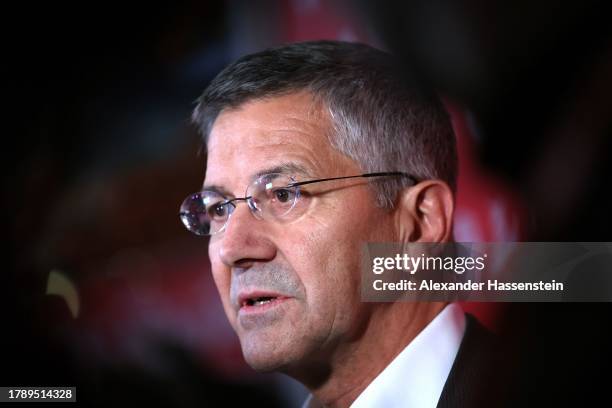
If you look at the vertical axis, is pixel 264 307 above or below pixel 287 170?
below

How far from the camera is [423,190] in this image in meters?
1.64

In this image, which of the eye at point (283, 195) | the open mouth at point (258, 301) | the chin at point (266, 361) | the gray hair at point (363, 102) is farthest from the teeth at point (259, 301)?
the gray hair at point (363, 102)

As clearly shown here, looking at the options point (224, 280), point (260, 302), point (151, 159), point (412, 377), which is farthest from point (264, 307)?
point (151, 159)

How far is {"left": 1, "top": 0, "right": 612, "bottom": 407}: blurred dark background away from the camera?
6.04 ft

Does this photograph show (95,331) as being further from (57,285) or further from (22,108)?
(22,108)

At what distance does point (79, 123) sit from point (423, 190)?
3.54ft

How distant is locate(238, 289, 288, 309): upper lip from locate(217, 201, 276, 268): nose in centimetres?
6

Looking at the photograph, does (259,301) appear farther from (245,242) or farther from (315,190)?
(315,190)

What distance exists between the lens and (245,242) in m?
1.56

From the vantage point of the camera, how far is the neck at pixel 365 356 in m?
1.62

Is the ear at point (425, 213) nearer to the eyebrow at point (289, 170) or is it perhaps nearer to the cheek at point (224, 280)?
the eyebrow at point (289, 170)

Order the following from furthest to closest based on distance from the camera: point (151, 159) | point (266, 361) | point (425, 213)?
point (151, 159), point (425, 213), point (266, 361)

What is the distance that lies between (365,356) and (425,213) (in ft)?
1.26

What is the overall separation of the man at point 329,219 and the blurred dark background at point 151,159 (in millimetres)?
226
